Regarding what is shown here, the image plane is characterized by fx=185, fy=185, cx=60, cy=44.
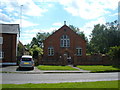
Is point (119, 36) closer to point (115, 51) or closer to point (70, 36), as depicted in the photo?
point (70, 36)

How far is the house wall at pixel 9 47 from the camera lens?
32934 millimetres

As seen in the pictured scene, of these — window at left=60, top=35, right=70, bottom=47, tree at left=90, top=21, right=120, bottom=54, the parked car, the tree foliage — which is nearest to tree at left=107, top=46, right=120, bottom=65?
window at left=60, top=35, right=70, bottom=47

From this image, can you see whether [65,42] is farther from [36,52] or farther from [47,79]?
[47,79]

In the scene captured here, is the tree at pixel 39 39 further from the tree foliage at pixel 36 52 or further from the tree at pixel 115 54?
the tree at pixel 115 54

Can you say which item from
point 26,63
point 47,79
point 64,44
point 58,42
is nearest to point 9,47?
point 26,63

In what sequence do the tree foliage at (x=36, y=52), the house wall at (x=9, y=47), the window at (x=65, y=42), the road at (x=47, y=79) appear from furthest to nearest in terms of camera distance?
1. the tree foliage at (x=36, y=52)
2. the window at (x=65, y=42)
3. the house wall at (x=9, y=47)
4. the road at (x=47, y=79)

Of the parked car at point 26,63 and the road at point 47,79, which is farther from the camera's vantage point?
the parked car at point 26,63

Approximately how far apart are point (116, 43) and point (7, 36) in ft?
129

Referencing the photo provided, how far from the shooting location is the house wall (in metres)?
32.9

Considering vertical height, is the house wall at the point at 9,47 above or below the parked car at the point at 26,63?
above

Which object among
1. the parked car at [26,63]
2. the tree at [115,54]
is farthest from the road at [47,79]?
the tree at [115,54]

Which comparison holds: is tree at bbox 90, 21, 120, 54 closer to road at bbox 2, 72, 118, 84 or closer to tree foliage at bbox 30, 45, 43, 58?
tree foliage at bbox 30, 45, 43, 58

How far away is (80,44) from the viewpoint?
41.1m

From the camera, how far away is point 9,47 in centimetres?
3338
